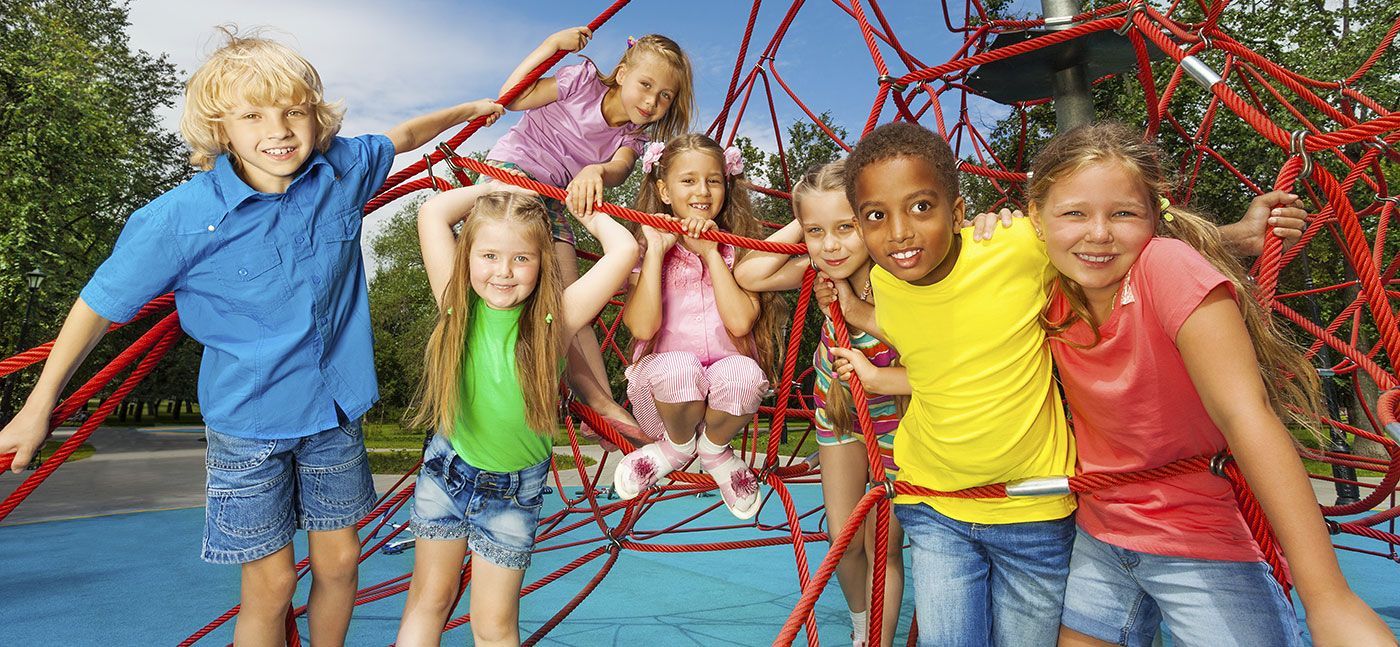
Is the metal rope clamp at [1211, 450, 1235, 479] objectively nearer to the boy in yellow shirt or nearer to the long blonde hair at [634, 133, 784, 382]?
the boy in yellow shirt

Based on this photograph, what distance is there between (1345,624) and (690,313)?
3.53 feet

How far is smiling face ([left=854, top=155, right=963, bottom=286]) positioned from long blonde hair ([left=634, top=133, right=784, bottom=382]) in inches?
22.9

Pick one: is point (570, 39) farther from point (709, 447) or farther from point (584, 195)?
point (709, 447)

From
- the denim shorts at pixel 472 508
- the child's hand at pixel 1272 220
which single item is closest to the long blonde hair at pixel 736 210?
the denim shorts at pixel 472 508

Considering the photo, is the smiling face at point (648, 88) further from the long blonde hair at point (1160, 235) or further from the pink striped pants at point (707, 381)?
the long blonde hair at point (1160, 235)

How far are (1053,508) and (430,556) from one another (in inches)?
35.2

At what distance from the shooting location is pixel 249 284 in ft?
4.09

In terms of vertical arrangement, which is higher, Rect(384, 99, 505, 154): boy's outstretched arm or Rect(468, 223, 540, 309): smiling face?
Rect(384, 99, 505, 154): boy's outstretched arm

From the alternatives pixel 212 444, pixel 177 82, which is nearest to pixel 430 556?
pixel 212 444

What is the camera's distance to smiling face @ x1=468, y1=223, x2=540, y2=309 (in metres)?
1.31

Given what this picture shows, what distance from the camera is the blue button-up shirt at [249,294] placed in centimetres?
121

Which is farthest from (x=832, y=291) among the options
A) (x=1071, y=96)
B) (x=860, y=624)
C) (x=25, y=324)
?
Result: (x=25, y=324)

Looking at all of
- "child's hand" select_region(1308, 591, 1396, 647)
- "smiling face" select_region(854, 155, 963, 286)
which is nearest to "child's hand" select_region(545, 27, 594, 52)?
"smiling face" select_region(854, 155, 963, 286)

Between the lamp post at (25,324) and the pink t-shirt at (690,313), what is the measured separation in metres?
8.61
